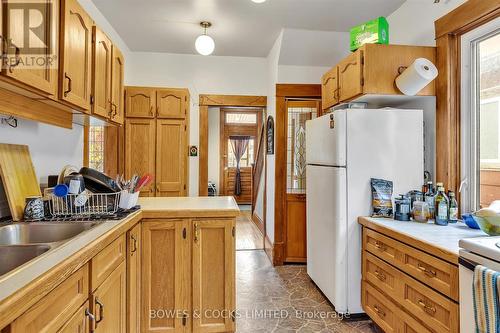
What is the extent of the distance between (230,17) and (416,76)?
6.06 feet

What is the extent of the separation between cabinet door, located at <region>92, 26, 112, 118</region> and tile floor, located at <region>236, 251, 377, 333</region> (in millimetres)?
1867

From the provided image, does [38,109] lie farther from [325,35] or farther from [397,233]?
[325,35]

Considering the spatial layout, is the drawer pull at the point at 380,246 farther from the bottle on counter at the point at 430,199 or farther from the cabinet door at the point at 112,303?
the cabinet door at the point at 112,303

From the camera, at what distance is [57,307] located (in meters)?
0.96

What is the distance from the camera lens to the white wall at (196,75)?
3.88 metres

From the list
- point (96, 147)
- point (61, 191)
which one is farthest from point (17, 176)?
point (96, 147)

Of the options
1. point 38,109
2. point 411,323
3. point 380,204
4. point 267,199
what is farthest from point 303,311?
point 38,109

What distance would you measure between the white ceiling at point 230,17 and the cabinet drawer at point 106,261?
223 centimetres

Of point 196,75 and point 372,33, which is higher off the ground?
point 196,75

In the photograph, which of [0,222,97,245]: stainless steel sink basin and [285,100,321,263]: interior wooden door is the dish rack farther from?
[285,100,321,263]: interior wooden door

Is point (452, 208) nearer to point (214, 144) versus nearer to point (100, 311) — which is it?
point (100, 311)

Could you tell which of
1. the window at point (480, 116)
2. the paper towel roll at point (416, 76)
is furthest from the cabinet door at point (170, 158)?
the window at point (480, 116)

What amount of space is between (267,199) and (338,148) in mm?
1868

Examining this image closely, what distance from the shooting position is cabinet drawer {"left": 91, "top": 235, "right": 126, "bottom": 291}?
4.07 feet
